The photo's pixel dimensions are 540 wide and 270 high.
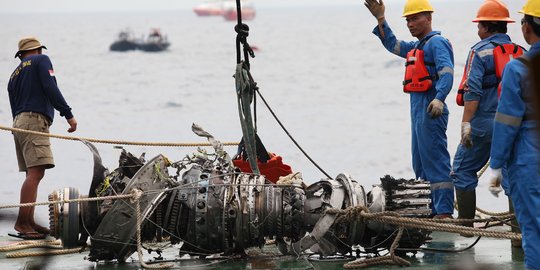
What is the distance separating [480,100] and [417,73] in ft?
2.36

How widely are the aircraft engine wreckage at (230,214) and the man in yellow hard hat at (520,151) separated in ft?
4.44

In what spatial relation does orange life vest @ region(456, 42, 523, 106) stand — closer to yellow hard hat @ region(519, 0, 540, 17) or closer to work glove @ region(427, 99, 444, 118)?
work glove @ region(427, 99, 444, 118)

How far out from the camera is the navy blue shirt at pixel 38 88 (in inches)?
376

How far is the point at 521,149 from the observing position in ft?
21.4

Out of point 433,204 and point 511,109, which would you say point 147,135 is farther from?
point 511,109

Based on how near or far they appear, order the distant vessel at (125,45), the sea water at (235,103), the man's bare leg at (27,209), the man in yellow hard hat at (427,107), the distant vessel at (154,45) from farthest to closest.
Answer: the distant vessel at (125,45)
the distant vessel at (154,45)
the sea water at (235,103)
the man's bare leg at (27,209)
the man in yellow hard hat at (427,107)

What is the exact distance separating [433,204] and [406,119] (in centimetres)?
2929

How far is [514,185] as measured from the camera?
6.57 metres

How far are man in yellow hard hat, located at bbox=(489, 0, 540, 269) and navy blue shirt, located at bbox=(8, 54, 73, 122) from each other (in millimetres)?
4158

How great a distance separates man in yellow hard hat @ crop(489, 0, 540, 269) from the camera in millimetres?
6445

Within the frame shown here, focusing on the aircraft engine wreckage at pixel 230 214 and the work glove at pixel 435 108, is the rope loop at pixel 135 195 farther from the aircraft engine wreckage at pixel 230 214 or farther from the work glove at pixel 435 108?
the work glove at pixel 435 108

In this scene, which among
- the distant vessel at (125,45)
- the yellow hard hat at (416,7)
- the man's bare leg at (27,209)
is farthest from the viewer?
the distant vessel at (125,45)

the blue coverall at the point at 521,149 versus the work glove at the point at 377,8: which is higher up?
the work glove at the point at 377,8

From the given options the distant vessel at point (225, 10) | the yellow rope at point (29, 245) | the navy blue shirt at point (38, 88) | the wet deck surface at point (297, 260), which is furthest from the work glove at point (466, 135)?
the distant vessel at point (225, 10)
